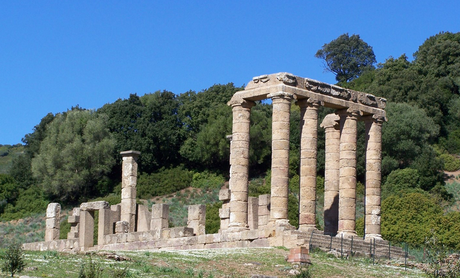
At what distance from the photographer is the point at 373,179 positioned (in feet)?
146

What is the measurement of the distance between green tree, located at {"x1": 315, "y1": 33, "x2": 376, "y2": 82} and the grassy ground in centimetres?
7518

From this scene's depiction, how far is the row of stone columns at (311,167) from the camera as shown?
40719 millimetres

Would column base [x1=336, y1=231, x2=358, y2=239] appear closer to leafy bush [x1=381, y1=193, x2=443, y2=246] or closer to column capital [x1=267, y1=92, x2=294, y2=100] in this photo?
column capital [x1=267, y1=92, x2=294, y2=100]

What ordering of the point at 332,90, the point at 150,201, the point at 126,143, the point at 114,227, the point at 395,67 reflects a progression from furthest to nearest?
1. the point at 395,67
2. the point at 126,143
3. the point at 150,201
4. the point at 114,227
5. the point at 332,90

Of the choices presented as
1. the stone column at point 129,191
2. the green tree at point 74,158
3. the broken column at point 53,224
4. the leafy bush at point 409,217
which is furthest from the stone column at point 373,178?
the green tree at point 74,158

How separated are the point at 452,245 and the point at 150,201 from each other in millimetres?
28863

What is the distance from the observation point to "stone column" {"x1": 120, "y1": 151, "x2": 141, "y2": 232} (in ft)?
162

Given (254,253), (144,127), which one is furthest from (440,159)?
(254,253)

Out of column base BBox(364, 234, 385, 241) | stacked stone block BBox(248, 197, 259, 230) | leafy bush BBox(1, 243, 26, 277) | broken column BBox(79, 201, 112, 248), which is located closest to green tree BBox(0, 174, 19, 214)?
broken column BBox(79, 201, 112, 248)

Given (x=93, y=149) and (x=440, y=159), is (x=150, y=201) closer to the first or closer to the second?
(x=93, y=149)

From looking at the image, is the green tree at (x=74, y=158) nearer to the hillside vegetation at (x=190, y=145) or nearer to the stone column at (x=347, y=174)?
the hillside vegetation at (x=190, y=145)

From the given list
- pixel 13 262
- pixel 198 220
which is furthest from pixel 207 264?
pixel 198 220

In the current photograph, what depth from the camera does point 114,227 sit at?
165 feet

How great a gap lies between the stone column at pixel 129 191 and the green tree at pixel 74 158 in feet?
95.9
